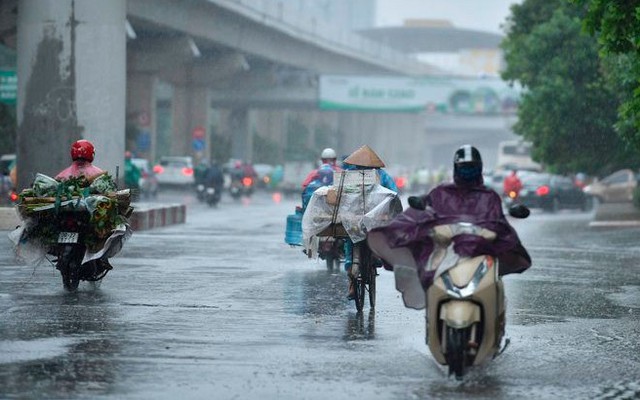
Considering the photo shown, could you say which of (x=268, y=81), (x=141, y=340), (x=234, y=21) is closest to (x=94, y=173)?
(x=141, y=340)

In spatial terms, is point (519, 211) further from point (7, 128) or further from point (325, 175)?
point (7, 128)

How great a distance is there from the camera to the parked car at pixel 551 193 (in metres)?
51.2

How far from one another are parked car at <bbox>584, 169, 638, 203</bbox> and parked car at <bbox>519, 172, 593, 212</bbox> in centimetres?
712

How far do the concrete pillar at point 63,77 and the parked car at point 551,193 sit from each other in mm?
23135

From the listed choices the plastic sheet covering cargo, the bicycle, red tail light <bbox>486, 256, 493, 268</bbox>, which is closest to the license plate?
the plastic sheet covering cargo

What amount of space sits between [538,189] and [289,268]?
3272 cm

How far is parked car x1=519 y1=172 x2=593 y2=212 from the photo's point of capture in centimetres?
5119

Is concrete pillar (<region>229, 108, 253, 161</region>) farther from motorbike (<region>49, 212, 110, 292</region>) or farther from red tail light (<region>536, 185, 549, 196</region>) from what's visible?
motorbike (<region>49, 212, 110, 292</region>)

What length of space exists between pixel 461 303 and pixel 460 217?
0.69 meters

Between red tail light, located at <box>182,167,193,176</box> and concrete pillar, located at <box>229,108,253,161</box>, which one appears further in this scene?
concrete pillar, located at <box>229,108,253,161</box>

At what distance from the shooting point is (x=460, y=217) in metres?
9.70

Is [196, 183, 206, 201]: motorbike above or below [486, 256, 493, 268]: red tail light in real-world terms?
below

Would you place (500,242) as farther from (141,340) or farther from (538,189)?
(538,189)

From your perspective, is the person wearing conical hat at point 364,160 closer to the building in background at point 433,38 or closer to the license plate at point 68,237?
the license plate at point 68,237
